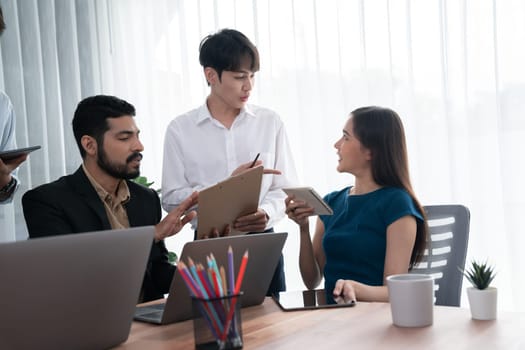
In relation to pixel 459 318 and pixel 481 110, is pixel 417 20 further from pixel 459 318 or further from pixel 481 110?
pixel 459 318

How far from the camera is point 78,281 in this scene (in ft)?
3.46

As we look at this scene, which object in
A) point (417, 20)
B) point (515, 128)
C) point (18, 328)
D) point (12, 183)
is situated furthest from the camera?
point (417, 20)

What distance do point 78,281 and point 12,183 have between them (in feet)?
4.26

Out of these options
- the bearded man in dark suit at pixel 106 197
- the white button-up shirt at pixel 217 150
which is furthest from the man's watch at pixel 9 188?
the white button-up shirt at pixel 217 150

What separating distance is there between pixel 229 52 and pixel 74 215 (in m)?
0.86

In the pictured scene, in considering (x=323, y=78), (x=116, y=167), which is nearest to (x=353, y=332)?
(x=116, y=167)

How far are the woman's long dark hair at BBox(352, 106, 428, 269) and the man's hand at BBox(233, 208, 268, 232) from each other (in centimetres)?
38

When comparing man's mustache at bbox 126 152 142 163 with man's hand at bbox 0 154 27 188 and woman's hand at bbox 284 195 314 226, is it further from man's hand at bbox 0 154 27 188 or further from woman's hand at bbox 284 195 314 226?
woman's hand at bbox 284 195 314 226

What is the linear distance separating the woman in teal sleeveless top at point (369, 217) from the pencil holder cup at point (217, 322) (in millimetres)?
770

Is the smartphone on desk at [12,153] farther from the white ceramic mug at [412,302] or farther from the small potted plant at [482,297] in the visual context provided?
the small potted plant at [482,297]

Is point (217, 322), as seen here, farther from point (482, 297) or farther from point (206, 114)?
point (206, 114)

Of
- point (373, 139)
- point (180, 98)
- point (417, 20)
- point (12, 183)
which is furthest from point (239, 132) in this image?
point (180, 98)

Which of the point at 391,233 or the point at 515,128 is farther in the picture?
the point at 515,128

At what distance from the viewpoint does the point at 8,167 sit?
1950 mm
